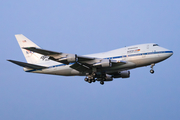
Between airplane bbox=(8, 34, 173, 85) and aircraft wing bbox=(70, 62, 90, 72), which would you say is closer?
airplane bbox=(8, 34, 173, 85)

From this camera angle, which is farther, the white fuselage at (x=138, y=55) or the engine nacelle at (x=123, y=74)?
the engine nacelle at (x=123, y=74)

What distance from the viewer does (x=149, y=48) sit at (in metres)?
46.5

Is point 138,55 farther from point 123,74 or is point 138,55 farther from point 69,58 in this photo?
point 69,58

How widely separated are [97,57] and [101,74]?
412 cm

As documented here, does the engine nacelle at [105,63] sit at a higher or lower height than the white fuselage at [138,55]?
lower

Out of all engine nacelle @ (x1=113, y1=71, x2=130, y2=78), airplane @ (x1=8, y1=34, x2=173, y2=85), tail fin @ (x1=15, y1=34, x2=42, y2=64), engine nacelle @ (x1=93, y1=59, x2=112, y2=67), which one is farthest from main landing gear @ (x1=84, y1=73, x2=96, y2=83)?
tail fin @ (x1=15, y1=34, x2=42, y2=64)

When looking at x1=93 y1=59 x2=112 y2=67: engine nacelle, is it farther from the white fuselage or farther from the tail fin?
the tail fin

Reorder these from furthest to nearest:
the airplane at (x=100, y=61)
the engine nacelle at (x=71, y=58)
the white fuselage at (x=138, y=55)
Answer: the white fuselage at (x=138, y=55), the airplane at (x=100, y=61), the engine nacelle at (x=71, y=58)

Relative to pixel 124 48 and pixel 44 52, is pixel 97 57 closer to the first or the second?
pixel 124 48

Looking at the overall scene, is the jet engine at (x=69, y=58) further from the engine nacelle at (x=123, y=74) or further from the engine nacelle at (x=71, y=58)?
the engine nacelle at (x=123, y=74)

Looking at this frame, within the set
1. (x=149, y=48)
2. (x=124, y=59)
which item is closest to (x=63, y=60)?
(x=124, y=59)

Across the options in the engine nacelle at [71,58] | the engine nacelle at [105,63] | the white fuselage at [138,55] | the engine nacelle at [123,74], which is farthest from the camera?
the engine nacelle at [123,74]

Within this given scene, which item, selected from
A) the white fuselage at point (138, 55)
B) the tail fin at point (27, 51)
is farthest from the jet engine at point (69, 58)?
the tail fin at point (27, 51)

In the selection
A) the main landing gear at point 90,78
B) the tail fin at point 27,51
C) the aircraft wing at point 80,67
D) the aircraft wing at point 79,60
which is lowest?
the main landing gear at point 90,78
